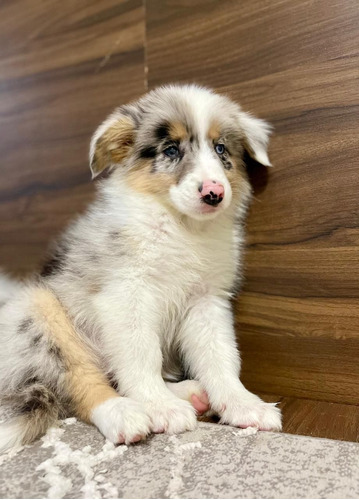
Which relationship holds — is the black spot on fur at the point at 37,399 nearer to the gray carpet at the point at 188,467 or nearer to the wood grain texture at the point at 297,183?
the gray carpet at the point at 188,467

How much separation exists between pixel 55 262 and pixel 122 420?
27.6 inches

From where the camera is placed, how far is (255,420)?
1.53 metres

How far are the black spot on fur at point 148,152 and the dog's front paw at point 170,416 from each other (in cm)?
83

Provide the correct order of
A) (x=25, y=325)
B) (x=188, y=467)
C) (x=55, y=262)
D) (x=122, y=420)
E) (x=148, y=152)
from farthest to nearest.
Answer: (x=55, y=262), (x=148, y=152), (x=25, y=325), (x=122, y=420), (x=188, y=467)

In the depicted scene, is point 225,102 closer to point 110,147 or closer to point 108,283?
point 110,147

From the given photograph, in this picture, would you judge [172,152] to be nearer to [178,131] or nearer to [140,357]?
[178,131]

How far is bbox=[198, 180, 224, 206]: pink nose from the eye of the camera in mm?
1569

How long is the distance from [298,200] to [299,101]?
1.15 feet

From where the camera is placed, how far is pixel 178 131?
1727 mm

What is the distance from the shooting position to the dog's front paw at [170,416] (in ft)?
4.90

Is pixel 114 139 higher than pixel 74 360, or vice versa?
pixel 114 139

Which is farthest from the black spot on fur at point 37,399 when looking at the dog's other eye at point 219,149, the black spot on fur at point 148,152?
the dog's other eye at point 219,149

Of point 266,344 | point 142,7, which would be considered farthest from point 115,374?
point 142,7

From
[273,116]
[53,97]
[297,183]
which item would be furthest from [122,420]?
[53,97]
